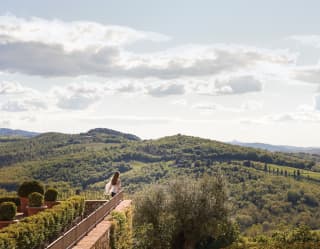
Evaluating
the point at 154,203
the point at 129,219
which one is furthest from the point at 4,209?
the point at 154,203

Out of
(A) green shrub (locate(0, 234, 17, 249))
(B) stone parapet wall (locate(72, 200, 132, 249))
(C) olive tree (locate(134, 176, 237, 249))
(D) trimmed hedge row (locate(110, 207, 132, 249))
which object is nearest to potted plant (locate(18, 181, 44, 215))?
(B) stone parapet wall (locate(72, 200, 132, 249))

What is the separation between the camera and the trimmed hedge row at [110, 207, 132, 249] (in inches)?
914

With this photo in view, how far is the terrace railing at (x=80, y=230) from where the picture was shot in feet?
50.9

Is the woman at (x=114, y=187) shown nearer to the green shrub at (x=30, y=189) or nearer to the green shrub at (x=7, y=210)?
the green shrub at (x=30, y=189)

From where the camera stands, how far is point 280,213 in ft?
443

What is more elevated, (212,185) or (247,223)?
(212,185)

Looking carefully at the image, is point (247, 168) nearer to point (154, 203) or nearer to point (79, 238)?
point (154, 203)

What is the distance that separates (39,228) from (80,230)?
2.10 metres

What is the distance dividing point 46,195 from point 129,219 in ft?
20.9

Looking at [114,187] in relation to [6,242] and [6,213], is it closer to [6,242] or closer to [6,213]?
[6,213]

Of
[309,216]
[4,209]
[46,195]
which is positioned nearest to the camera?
[4,209]

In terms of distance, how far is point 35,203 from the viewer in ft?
71.2

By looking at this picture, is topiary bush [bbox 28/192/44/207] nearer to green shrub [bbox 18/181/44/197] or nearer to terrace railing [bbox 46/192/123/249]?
green shrub [bbox 18/181/44/197]

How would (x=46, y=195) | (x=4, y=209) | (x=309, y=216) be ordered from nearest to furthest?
(x=4, y=209)
(x=46, y=195)
(x=309, y=216)
